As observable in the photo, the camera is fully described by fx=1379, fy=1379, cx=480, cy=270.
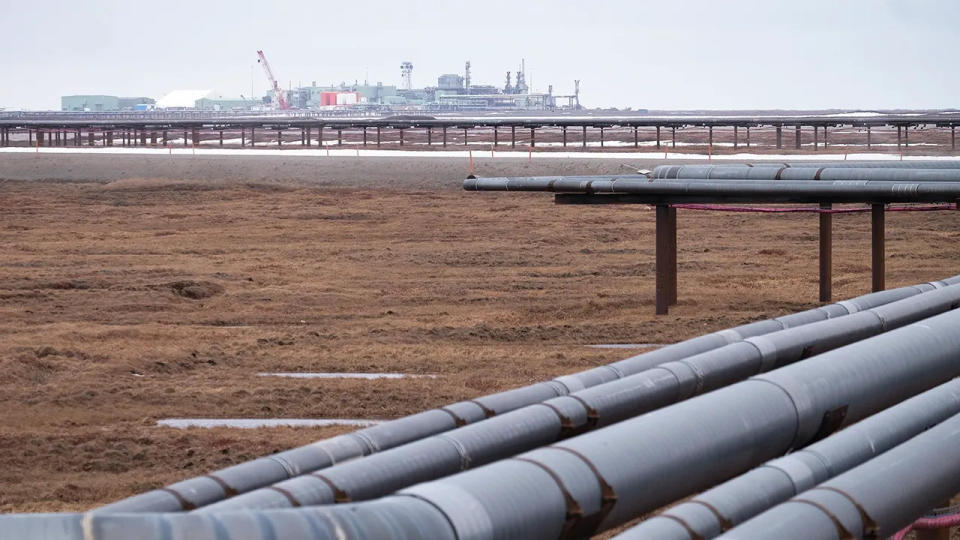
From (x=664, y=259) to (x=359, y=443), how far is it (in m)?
13.5

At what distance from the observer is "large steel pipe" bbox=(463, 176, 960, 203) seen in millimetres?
14938

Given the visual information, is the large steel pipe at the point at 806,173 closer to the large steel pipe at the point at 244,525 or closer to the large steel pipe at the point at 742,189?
the large steel pipe at the point at 742,189

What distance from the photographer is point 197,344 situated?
53.5 feet

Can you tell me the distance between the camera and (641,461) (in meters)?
4.50

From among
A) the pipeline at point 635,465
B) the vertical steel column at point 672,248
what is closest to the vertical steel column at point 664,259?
the vertical steel column at point 672,248

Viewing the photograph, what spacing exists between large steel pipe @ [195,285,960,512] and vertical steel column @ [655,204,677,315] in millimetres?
9998

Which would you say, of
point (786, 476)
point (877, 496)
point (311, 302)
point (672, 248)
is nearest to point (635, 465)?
point (786, 476)

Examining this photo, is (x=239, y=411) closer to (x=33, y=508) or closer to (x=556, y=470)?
(x=33, y=508)

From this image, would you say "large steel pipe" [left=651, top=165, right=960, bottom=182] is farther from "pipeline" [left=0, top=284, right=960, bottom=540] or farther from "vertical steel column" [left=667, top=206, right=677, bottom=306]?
"pipeline" [left=0, top=284, right=960, bottom=540]

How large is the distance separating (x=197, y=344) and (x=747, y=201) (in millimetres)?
6786

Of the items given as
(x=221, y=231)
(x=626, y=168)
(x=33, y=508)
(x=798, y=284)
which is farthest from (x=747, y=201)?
(x=626, y=168)

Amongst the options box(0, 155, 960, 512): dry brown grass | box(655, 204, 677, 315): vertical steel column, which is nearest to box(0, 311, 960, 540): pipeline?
box(0, 155, 960, 512): dry brown grass

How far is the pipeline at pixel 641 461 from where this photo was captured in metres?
3.23

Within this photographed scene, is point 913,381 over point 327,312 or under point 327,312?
over
